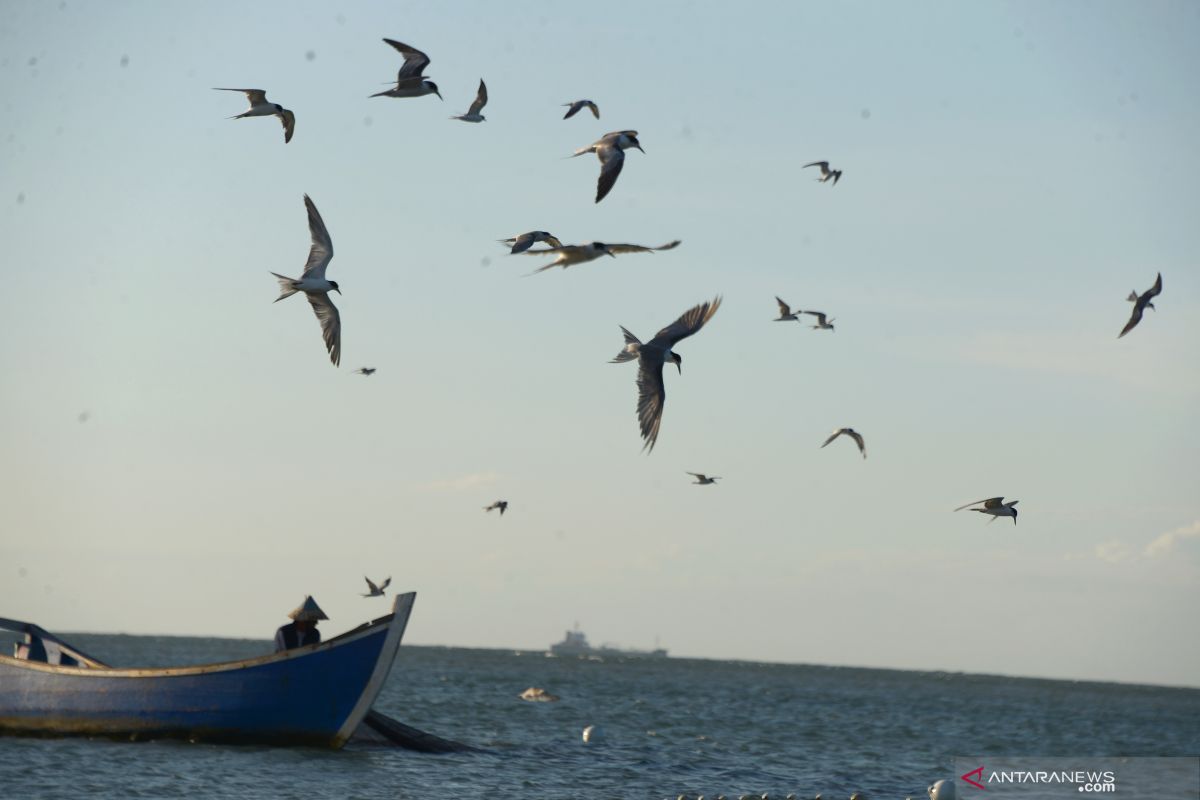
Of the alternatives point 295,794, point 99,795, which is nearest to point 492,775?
point 295,794

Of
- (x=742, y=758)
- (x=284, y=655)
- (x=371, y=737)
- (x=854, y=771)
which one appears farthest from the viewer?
(x=742, y=758)

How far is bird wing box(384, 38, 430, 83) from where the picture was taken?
69.3 feet

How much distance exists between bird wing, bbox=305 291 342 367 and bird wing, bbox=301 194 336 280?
1.05 feet

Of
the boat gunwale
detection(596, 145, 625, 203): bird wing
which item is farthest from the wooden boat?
detection(596, 145, 625, 203): bird wing

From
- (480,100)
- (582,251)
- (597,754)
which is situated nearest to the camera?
(582,251)

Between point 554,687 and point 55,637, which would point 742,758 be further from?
point 554,687

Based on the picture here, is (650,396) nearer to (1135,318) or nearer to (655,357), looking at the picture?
(655,357)

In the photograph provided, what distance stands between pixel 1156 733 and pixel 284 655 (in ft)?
135

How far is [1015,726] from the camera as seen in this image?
55438 mm

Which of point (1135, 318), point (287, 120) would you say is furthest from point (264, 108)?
point (1135, 318)

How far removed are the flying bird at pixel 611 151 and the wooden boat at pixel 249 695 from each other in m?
9.93

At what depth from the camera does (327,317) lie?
847 inches

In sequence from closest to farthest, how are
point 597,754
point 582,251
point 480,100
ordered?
point 582,251, point 480,100, point 597,754

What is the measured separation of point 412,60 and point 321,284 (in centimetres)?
333
